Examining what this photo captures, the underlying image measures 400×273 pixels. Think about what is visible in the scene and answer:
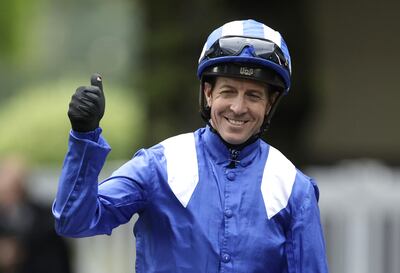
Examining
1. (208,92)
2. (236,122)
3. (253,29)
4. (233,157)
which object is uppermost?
(253,29)

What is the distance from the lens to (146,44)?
1060 cm

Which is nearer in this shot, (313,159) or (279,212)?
(279,212)

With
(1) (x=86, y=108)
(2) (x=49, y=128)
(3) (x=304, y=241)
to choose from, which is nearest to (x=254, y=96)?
(3) (x=304, y=241)

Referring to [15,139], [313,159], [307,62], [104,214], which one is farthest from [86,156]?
[15,139]

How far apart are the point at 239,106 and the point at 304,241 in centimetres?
55

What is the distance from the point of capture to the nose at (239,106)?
4480 mm

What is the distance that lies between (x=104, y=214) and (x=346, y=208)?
6.25 meters

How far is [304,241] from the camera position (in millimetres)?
4465

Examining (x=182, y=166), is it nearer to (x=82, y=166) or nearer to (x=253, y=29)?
(x=82, y=166)

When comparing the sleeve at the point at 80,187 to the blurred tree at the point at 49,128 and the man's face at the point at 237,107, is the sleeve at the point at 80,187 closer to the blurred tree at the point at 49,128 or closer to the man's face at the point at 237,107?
the man's face at the point at 237,107

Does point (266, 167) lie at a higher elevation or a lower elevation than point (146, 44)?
lower

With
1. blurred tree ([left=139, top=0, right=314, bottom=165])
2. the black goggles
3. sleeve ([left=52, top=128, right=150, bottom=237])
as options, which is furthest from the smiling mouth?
blurred tree ([left=139, top=0, right=314, bottom=165])

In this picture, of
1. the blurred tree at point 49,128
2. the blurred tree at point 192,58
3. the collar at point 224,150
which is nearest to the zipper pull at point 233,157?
the collar at point 224,150

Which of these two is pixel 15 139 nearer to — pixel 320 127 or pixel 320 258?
pixel 320 127
